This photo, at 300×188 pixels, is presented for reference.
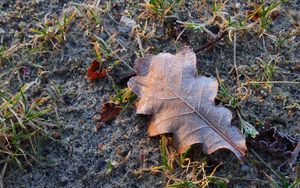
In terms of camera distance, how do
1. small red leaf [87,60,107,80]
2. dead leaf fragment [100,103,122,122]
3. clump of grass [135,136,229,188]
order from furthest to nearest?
small red leaf [87,60,107,80]
dead leaf fragment [100,103,122,122]
clump of grass [135,136,229,188]

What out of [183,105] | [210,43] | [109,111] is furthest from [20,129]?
[210,43]

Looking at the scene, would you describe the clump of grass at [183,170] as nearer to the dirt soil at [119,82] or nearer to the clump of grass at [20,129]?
the dirt soil at [119,82]

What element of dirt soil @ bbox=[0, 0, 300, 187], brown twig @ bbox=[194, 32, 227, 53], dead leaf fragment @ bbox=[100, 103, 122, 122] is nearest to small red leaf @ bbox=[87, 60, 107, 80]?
dirt soil @ bbox=[0, 0, 300, 187]

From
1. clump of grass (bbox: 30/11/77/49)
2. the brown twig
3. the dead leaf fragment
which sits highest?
clump of grass (bbox: 30/11/77/49)

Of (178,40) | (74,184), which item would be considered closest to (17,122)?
(74,184)

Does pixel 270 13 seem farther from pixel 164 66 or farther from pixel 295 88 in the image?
pixel 164 66

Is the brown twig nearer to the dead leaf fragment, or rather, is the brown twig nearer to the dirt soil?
the dirt soil

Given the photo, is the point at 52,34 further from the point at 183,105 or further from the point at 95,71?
the point at 183,105
